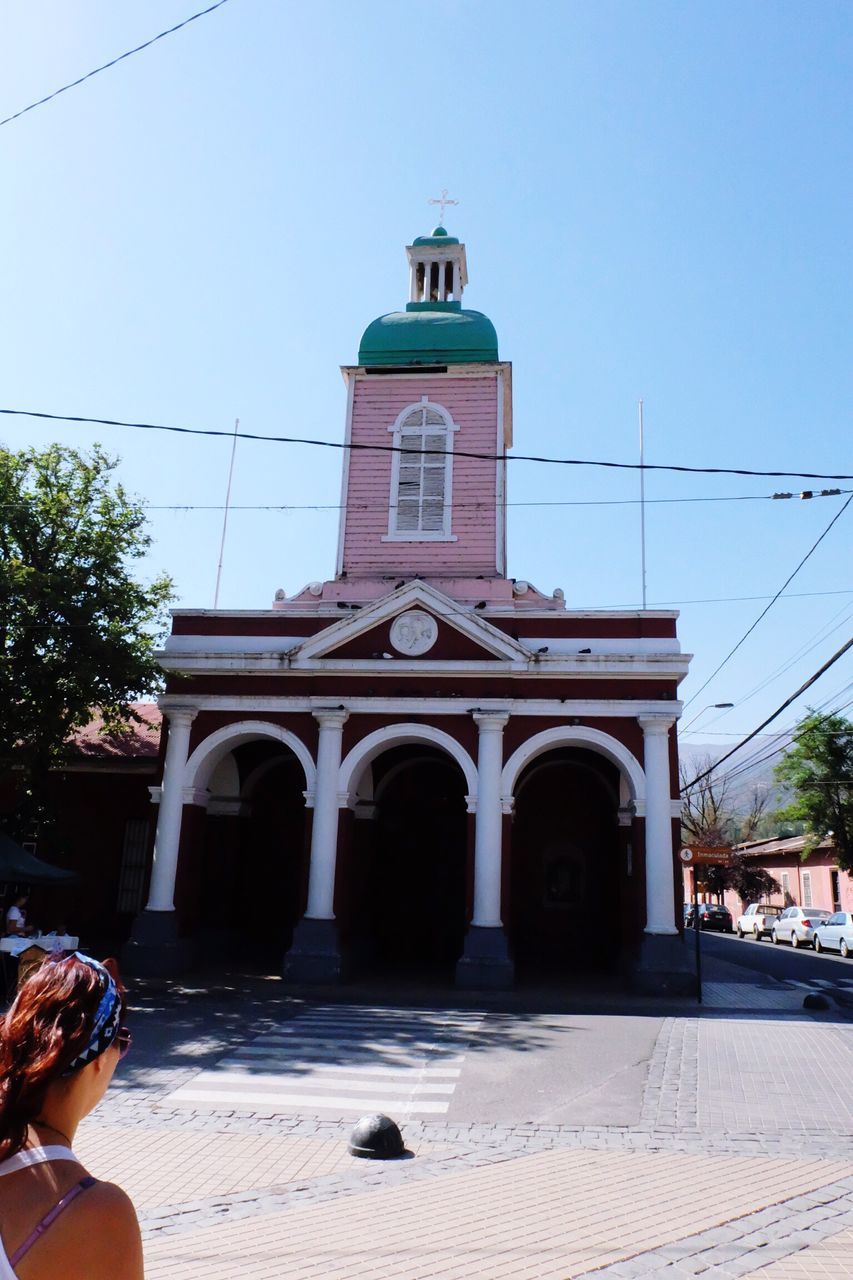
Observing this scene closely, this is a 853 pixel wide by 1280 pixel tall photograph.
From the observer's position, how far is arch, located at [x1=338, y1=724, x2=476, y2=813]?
17703mm

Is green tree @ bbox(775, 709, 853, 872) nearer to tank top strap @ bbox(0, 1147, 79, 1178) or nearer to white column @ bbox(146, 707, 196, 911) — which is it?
white column @ bbox(146, 707, 196, 911)

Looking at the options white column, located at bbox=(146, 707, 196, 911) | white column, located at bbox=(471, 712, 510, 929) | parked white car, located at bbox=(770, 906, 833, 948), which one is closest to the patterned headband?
white column, located at bbox=(471, 712, 510, 929)

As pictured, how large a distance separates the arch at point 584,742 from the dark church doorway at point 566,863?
2953 millimetres

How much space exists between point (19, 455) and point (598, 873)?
1537 centimetres

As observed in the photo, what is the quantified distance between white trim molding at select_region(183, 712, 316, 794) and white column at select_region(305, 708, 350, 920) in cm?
43

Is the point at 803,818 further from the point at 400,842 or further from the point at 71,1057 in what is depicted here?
the point at 71,1057

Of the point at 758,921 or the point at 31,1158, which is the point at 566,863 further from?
the point at 758,921

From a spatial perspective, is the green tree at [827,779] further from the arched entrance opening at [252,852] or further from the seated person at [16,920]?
the seated person at [16,920]

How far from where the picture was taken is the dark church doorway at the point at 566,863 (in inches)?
819

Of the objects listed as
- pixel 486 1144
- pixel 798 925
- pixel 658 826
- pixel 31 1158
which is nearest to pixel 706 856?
pixel 658 826

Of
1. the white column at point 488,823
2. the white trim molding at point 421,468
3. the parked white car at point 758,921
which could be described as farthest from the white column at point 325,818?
the parked white car at point 758,921

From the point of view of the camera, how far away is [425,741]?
1814 cm

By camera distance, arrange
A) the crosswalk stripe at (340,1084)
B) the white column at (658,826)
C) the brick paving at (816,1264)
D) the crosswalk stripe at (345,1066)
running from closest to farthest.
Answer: the brick paving at (816,1264) < the crosswalk stripe at (345,1066) < the crosswalk stripe at (340,1084) < the white column at (658,826)

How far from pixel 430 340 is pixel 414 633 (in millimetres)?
8239
